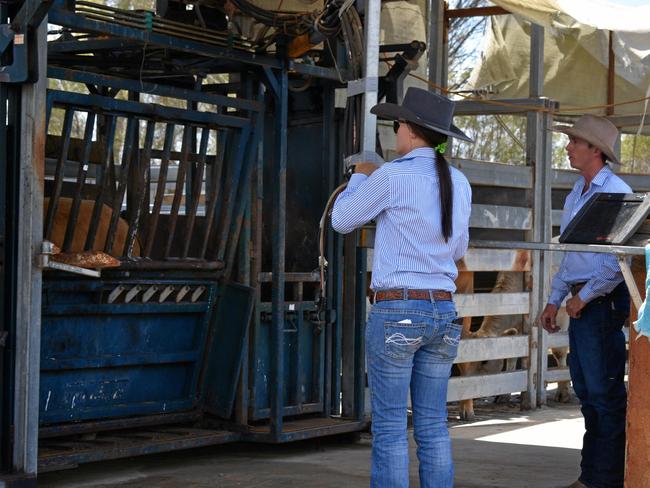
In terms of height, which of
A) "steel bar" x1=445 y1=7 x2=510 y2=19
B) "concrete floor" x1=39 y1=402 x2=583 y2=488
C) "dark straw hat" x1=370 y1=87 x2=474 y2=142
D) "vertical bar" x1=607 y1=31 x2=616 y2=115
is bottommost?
"concrete floor" x1=39 y1=402 x2=583 y2=488

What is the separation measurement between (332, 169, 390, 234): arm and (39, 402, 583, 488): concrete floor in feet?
7.28

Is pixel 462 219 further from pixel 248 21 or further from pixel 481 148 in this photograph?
pixel 481 148

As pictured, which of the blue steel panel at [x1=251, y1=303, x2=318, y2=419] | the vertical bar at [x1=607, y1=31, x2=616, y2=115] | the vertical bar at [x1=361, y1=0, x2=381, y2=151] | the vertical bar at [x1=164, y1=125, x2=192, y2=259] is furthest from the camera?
the vertical bar at [x1=607, y1=31, x2=616, y2=115]

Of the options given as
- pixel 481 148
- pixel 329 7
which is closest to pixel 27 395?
pixel 329 7

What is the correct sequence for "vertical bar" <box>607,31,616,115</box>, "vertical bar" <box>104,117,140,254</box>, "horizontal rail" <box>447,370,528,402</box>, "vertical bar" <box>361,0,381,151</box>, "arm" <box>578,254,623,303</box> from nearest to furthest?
"vertical bar" <box>361,0,381,151</box> → "arm" <box>578,254,623,303</box> → "vertical bar" <box>104,117,140,254</box> → "horizontal rail" <box>447,370,528,402</box> → "vertical bar" <box>607,31,616,115</box>

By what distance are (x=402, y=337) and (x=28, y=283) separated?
2.03 metres

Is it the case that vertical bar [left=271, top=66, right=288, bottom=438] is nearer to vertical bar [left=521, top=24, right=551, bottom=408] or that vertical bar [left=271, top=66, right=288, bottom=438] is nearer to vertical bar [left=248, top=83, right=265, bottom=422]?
vertical bar [left=248, top=83, right=265, bottom=422]

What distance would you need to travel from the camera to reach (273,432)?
7543 mm

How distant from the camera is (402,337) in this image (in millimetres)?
5070

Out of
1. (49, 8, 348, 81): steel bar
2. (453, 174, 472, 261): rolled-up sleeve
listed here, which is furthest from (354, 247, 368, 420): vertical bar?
(453, 174, 472, 261): rolled-up sleeve

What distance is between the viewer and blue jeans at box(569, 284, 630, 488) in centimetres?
631

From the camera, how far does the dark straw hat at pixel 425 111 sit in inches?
207

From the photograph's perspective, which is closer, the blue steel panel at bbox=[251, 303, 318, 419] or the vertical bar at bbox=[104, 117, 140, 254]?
the vertical bar at bbox=[104, 117, 140, 254]

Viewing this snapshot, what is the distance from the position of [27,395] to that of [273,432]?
207 centimetres
